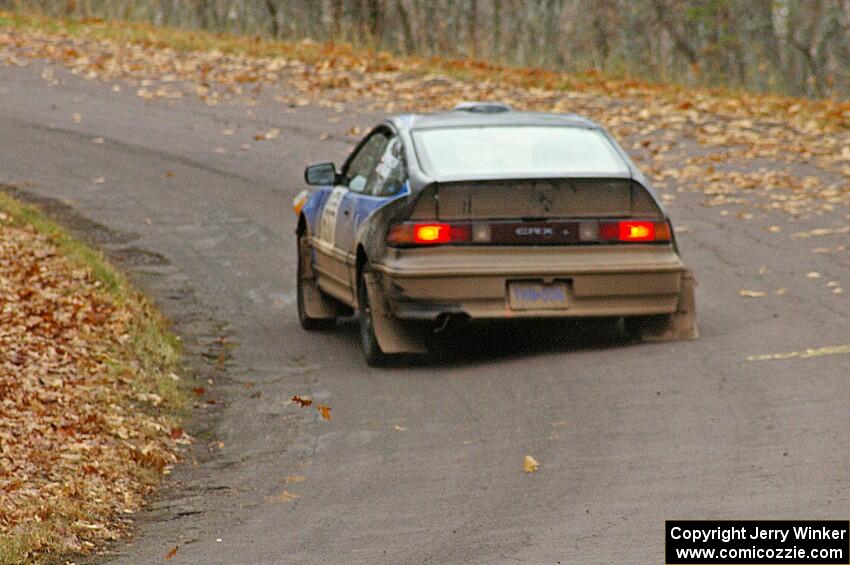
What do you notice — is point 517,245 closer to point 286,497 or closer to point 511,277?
point 511,277

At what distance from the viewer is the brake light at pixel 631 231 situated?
36.2 ft

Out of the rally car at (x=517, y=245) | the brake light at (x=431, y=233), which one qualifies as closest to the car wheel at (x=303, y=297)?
the rally car at (x=517, y=245)

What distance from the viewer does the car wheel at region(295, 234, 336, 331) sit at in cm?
1348

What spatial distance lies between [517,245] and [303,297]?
300 centimetres

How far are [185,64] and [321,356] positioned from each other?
56.3 feet

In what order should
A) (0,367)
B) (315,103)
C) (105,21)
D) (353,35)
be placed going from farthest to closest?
(105,21) → (353,35) → (315,103) → (0,367)

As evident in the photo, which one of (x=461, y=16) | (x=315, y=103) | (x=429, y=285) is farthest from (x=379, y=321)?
(x=461, y=16)

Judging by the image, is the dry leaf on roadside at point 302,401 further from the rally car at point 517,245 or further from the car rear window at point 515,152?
the car rear window at point 515,152

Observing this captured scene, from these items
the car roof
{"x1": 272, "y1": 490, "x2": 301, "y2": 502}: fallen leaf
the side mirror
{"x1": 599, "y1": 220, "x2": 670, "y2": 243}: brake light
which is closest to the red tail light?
{"x1": 599, "y1": 220, "x2": 670, "y2": 243}: brake light

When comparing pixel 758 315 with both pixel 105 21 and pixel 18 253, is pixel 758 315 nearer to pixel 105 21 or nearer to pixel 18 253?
pixel 18 253

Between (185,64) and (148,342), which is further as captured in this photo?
(185,64)

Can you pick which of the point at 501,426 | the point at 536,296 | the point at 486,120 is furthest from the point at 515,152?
the point at 501,426

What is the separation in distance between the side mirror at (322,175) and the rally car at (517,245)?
1425 millimetres

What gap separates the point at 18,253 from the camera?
546 inches
